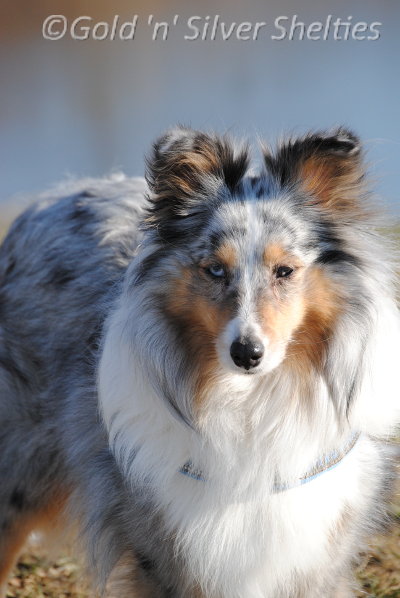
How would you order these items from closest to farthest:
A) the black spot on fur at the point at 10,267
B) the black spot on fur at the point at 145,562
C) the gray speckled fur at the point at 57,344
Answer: the black spot on fur at the point at 145,562 → the gray speckled fur at the point at 57,344 → the black spot on fur at the point at 10,267

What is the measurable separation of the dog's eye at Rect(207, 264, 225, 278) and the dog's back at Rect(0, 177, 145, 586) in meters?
1.01

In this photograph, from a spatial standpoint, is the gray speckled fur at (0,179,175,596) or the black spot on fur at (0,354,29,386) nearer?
the gray speckled fur at (0,179,175,596)

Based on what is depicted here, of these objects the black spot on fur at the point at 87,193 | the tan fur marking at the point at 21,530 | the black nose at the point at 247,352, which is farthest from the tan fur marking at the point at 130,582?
the black spot on fur at the point at 87,193

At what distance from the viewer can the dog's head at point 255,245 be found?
3090mm

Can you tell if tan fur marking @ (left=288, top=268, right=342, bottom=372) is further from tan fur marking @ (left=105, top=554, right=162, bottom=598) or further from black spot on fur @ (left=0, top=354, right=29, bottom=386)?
black spot on fur @ (left=0, top=354, right=29, bottom=386)

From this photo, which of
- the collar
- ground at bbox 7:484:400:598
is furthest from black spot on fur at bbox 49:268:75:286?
ground at bbox 7:484:400:598

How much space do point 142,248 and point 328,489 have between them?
1.19 metres

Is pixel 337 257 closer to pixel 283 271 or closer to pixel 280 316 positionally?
pixel 283 271

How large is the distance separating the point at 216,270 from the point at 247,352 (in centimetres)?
36

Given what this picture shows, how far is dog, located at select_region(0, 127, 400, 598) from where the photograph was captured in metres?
3.19

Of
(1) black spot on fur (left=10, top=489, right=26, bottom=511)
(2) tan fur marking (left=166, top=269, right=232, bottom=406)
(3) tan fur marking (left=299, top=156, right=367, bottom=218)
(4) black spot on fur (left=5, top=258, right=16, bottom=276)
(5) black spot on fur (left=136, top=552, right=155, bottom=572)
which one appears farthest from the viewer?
(4) black spot on fur (left=5, top=258, right=16, bottom=276)

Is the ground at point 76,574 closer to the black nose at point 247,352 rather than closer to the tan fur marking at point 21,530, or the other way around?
the tan fur marking at point 21,530

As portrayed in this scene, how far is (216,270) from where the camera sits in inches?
125

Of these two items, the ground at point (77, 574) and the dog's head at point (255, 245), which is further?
the ground at point (77, 574)
